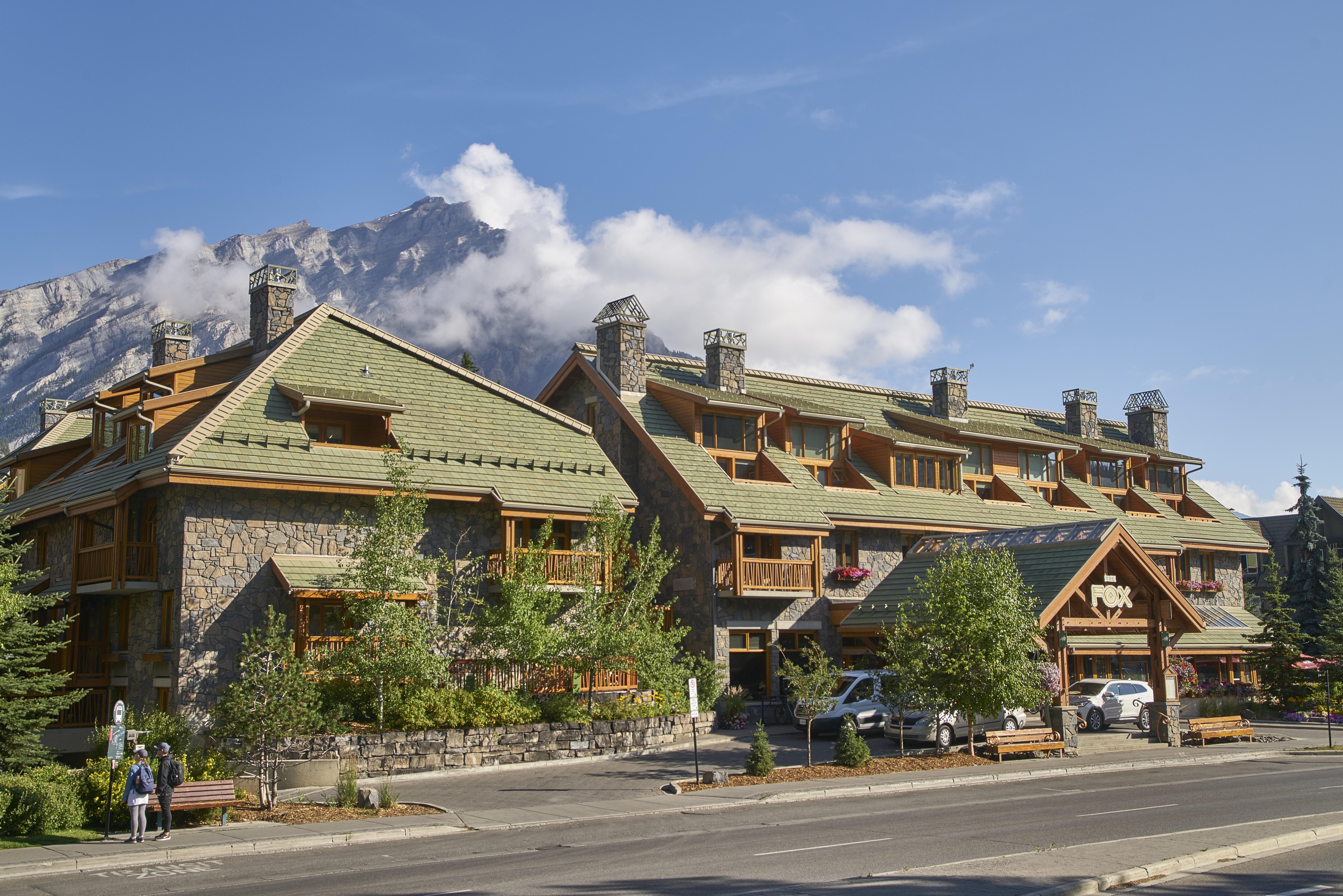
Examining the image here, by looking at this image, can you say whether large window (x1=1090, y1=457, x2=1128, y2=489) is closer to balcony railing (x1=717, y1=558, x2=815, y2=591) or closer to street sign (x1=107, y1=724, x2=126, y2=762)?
balcony railing (x1=717, y1=558, x2=815, y2=591)

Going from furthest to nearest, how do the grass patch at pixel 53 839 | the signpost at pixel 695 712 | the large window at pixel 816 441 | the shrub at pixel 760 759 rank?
the large window at pixel 816 441
the shrub at pixel 760 759
the signpost at pixel 695 712
the grass patch at pixel 53 839

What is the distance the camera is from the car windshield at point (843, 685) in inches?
1216

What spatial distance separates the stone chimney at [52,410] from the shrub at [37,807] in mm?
25817

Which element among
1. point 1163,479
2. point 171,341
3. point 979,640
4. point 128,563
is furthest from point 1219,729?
point 171,341

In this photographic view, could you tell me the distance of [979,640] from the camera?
84.9 ft

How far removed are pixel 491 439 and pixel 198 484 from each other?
8470 millimetres

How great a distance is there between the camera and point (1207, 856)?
1345 cm

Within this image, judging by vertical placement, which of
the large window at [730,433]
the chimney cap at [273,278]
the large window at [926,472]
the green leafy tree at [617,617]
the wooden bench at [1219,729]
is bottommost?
the wooden bench at [1219,729]

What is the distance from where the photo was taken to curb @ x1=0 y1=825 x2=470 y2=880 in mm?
15188

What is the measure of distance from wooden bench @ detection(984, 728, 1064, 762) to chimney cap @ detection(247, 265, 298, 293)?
23.6m

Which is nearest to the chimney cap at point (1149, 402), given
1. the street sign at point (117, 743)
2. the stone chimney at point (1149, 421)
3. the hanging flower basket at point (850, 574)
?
the stone chimney at point (1149, 421)

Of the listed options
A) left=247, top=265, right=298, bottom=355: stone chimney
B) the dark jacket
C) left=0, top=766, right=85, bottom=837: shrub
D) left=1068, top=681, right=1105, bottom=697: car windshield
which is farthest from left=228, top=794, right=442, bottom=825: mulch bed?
left=1068, top=681, right=1105, bottom=697: car windshield

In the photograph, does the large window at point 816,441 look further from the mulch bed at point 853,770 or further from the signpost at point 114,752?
the signpost at point 114,752

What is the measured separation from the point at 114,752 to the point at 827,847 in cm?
1158
